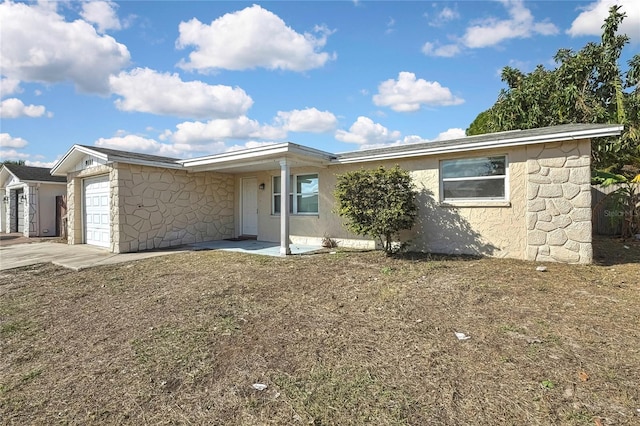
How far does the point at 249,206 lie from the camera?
13.5 meters

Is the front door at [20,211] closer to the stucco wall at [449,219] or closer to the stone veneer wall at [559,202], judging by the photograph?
the stucco wall at [449,219]

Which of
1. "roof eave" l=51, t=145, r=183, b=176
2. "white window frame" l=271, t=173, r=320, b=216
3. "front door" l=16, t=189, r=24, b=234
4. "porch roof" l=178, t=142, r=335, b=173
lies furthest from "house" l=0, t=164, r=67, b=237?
"white window frame" l=271, t=173, r=320, b=216

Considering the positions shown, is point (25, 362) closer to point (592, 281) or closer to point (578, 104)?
point (592, 281)

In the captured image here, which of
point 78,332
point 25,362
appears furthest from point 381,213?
point 25,362

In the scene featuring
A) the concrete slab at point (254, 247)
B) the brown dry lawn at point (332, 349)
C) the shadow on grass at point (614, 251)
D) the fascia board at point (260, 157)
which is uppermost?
the fascia board at point (260, 157)

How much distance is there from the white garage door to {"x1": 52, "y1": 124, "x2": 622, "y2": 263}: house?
0.13ft

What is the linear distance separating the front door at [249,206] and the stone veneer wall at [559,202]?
362 inches

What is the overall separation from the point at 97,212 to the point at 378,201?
10.4 meters

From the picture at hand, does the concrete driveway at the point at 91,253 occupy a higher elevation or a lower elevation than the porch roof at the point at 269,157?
lower

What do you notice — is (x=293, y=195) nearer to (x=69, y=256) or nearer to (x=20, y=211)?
(x=69, y=256)

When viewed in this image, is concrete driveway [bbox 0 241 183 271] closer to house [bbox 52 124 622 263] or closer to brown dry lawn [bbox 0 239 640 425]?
house [bbox 52 124 622 263]

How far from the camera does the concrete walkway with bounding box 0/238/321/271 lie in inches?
357

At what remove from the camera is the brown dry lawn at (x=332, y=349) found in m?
2.64

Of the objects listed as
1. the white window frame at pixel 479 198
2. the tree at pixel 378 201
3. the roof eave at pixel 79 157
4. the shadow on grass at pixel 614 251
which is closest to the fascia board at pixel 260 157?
the roof eave at pixel 79 157
